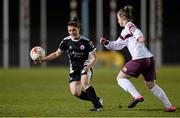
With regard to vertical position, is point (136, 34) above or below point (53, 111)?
above

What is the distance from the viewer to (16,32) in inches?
1768

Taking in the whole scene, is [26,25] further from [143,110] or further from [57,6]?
[143,110]

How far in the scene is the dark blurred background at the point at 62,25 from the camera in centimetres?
4419

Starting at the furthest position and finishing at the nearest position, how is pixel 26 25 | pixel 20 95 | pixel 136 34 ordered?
pixel 26 25
pixel 20 95
pixel 136 34

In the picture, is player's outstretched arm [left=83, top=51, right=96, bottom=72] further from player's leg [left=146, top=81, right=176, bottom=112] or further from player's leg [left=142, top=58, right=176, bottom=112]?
player's leg [left=146, top=81, right=176, bottom=112]

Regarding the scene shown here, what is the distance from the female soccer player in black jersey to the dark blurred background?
30.4m

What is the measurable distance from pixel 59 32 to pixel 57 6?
2137 mm

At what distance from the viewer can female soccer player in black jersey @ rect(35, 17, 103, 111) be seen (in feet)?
40.8

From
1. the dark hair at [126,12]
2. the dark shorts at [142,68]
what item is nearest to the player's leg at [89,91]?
the dark shorts at [142,68]

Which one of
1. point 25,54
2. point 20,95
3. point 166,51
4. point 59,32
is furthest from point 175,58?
point 20,95

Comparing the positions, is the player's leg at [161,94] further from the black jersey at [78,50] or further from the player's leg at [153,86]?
the black jersey at [78,50]

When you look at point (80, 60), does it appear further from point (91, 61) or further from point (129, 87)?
point (129, 87)

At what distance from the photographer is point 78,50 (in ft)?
41.3

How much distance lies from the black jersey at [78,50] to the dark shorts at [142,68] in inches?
31.9
